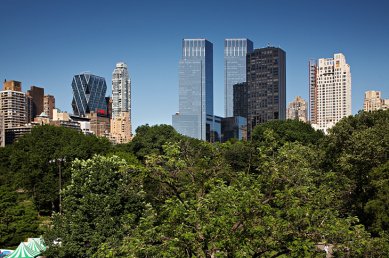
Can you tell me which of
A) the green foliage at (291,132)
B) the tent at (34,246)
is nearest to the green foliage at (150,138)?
the green foliage at (291,132)


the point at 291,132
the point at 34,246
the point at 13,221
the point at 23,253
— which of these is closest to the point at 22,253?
the point at 23,253

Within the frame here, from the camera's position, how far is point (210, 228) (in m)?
12.8

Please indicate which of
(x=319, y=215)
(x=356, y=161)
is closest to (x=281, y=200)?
(x=319, y=215)

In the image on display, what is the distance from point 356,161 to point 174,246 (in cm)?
2516

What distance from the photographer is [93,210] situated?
88.4ft

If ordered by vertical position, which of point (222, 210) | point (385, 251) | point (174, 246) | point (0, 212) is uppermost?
point (222, 210)

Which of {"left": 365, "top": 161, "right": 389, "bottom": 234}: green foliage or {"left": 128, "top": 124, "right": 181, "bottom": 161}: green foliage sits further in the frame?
{"left": 128, "top": 124, "right": 181, "bottom": 161}: green foliage

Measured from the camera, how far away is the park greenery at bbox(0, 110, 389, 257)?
13.5 meters

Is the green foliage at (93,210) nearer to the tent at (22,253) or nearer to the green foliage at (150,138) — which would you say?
the tent at (22,253)

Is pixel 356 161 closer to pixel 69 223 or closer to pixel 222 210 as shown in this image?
pixel 69 223

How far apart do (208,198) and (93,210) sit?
1473 centimetres

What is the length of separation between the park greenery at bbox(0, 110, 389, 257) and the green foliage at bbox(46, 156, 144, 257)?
0.06 m

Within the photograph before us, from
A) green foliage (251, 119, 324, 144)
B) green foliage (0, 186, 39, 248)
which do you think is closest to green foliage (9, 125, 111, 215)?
green foliage (0, 186, 39, 248)

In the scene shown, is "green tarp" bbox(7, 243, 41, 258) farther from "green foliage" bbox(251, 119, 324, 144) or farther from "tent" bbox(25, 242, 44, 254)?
"green foliage" bbox(251, 119, 324, 144)
